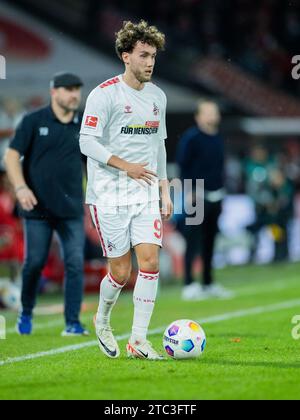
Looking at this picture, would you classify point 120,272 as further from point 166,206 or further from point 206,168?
point 206,168

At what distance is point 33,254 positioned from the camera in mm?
9719

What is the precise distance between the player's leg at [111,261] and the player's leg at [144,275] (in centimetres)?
11

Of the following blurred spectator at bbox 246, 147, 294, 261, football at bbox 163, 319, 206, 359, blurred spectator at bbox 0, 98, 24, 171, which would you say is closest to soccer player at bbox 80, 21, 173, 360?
football at bbox 163, 319, 206, 359

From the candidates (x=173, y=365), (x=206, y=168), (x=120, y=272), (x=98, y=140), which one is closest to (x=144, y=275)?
(x=120, y=272)

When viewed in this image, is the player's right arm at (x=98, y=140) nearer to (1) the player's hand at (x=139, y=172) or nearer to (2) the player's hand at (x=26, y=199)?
(1) the player's hand at (x=139, y=172)

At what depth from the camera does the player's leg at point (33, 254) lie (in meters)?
9.72

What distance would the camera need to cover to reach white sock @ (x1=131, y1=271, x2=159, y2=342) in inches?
300

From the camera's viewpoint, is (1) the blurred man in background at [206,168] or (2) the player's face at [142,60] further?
(1) the blurred man in background at [206,168]

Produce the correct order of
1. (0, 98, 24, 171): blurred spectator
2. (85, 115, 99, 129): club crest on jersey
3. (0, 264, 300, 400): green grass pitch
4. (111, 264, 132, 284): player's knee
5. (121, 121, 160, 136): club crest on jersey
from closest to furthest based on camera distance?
(0, 264, 300, 400): green grass pitch < (85, 115, 99, 129): club crest on jersey < (121, 121, 160, 136): club crest on jersey < (111, 264, 132, 284): player's knee < (0, 98, 24, 171): blurred spectator

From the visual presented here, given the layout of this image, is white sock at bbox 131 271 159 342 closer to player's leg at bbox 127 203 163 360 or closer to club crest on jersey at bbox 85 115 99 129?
player's leg at bbox 127 203 163 360

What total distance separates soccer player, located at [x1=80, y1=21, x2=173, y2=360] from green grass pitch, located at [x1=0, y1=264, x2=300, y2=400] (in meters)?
0.45

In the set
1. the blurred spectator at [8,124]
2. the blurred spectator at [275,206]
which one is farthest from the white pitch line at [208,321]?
the blurred spectator at [275,206]
